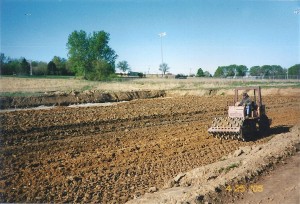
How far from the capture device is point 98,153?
1092 centimetres

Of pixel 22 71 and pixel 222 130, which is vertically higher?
pixel 22 71

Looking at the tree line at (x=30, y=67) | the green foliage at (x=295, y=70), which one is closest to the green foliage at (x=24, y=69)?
the tree line at (x=30, y=67)

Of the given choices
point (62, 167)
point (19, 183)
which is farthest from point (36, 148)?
point (19, 183)

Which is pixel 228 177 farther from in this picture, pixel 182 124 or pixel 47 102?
pixel 47 102

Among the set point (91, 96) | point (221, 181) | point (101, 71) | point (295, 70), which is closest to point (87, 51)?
point (101, 71)

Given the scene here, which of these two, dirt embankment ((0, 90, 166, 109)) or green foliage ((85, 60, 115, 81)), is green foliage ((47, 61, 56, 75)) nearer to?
green foliage ((85, 60, 115, 81))

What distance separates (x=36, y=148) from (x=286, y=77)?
71.3 meters

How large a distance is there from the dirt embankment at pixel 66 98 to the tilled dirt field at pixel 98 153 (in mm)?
10095

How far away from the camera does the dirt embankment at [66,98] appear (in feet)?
91.7

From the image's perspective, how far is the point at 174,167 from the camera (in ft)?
30.4
